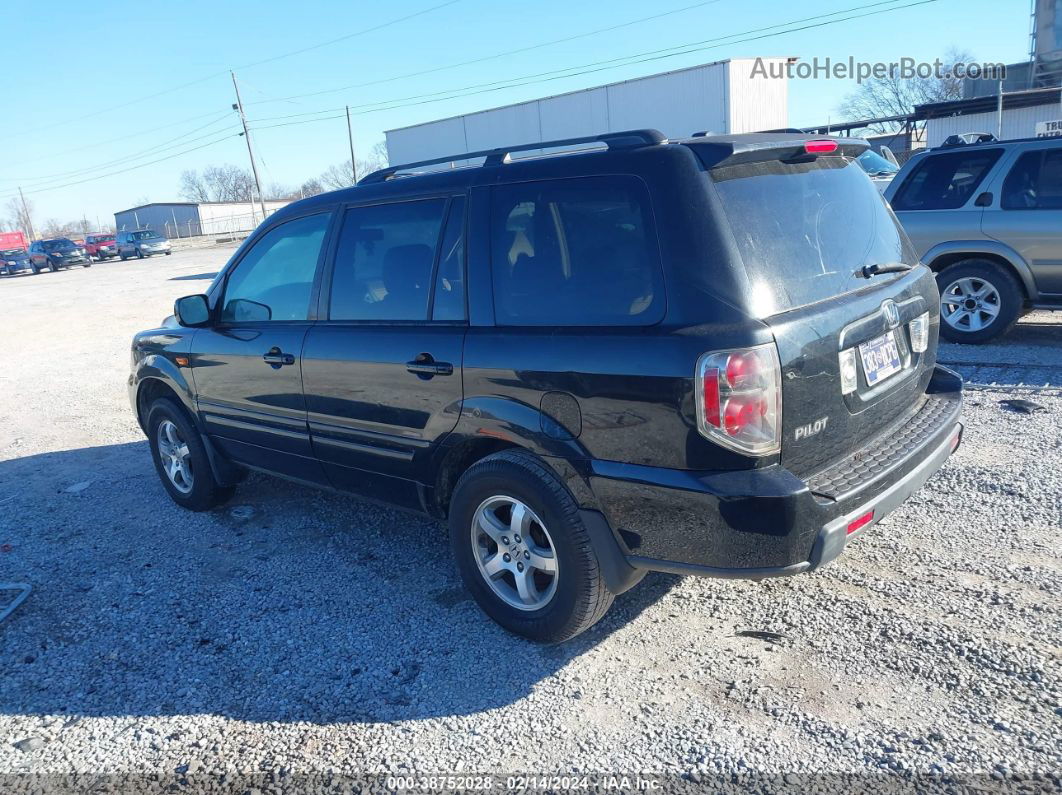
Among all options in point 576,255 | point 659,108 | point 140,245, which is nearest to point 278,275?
point 576,255

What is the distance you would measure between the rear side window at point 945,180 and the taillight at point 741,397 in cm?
627

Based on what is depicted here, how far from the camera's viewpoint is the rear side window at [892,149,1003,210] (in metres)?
7.50

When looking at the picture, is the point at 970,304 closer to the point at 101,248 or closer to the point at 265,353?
the point at 265,353

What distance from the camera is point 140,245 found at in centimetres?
4378

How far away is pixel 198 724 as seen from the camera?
2982 millimetres

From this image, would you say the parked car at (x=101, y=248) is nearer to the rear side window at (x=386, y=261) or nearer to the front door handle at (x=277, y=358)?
the front door handle at (x=277, y=358)

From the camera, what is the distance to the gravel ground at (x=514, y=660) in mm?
2652

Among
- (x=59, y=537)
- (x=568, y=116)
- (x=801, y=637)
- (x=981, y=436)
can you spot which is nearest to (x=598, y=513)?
(x=801, y=637)

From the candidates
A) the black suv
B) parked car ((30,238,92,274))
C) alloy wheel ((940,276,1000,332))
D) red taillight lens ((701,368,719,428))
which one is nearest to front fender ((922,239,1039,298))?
alloy wheel ((940,276,1000,332))

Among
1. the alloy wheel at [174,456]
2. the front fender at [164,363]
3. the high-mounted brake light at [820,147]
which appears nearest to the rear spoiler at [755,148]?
the high-mounted brake light at [820,147]

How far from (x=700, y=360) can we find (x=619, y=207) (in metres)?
0.70

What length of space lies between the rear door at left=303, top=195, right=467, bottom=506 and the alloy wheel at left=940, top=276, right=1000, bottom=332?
6.13 meters

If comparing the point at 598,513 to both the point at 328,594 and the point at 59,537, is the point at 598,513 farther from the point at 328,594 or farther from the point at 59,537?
the point at 59,537

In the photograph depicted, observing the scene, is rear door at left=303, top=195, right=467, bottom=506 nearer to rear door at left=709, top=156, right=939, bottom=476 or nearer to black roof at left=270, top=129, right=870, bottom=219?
black roof at left=270, top=129, right=870, bottom=219
